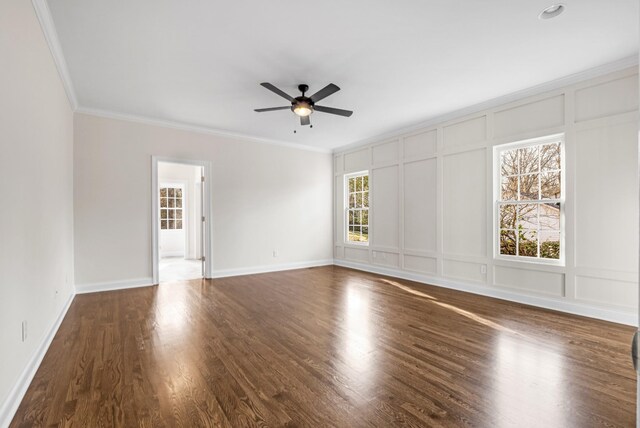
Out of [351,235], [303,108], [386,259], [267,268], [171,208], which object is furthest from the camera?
[171,208]

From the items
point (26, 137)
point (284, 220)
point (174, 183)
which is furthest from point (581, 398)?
point (174, 183)

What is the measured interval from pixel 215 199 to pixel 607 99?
18.8 ft

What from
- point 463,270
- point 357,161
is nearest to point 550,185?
point 463,270

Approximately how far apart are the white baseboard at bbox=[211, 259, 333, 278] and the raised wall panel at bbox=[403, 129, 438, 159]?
10.1 feet

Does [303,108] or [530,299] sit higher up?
[303,108]

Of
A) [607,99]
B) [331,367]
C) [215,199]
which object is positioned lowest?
[331,367]

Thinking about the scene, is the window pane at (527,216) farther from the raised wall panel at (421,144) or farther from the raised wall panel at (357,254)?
the raised wall panel at (357,254)

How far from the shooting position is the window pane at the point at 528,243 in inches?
157

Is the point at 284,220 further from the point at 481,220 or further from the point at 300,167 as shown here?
the point at 481,220

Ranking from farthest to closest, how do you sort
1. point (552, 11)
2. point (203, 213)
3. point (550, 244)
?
point (203, 213) → point (550, 244) → point (552, 11)

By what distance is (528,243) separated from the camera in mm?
4039

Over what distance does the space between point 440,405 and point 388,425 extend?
0.39 meters

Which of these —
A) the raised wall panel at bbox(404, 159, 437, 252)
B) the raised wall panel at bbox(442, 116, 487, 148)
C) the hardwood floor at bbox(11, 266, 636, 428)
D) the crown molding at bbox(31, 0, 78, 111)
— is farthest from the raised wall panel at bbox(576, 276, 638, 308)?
the crown molding at bbox(31, 0, 78, 111)

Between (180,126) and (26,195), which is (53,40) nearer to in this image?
(26,195)
